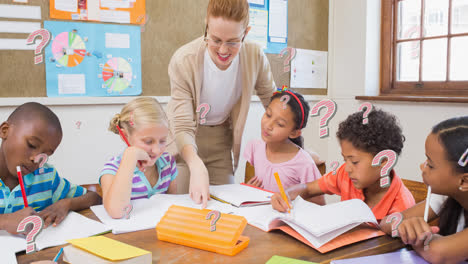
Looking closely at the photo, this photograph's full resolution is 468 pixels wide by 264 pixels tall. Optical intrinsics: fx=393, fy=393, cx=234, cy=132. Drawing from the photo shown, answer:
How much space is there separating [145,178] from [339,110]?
2217 mm

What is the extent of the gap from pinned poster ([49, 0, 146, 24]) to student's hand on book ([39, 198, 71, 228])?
1.46 meters

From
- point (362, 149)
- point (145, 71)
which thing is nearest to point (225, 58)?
point (362, 149)

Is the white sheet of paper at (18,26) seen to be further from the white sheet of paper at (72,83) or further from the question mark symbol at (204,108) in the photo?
the question mark symbol at (204,108)

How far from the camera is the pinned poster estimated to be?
7.13 feet

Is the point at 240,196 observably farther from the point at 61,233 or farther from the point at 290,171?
the point at 61,233

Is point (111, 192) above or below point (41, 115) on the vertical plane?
below

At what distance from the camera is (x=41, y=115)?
41.4 inches

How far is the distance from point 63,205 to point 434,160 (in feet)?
3.09

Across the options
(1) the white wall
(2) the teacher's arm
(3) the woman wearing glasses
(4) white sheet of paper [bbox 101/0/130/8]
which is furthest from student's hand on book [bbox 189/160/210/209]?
(4) white sheet of paper [bbox 101/0/130/8]

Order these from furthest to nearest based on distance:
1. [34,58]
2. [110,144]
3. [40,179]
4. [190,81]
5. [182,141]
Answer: [110,144] → [34,58] → [190,81] → [182,141] → [40,179]

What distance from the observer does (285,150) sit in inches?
67.2

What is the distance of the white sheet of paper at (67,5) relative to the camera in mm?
2166

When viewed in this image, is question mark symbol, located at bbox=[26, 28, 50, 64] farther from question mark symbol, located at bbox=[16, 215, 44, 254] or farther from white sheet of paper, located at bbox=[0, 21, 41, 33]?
question mark symbol, located at bbox=[16, 215, 44, 254]

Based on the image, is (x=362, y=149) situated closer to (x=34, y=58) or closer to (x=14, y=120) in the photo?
(x=14, y=120)
